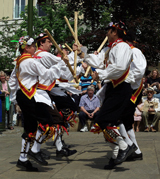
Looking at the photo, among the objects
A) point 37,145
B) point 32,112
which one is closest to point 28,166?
point 37,145

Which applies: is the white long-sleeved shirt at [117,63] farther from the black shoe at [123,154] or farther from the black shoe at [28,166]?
the black shoe at [28,166]

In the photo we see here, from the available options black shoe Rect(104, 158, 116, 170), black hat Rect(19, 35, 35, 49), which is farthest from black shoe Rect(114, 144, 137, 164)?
black hat Rect(19, 35, 35, 49)

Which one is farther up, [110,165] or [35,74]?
[35,74]

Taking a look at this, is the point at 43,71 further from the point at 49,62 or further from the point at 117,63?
the point at 117,63

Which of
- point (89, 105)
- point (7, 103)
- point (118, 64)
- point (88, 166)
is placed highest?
point (118, 64)

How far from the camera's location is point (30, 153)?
511 cm

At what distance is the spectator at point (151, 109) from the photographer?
9969 millimetres

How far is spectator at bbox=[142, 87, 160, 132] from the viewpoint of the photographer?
997 centimetres

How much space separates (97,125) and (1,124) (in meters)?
6.04

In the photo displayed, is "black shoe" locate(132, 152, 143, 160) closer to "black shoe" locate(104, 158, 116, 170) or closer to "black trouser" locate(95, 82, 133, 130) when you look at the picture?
"black shoe" locate(104, 158, 116, 170)

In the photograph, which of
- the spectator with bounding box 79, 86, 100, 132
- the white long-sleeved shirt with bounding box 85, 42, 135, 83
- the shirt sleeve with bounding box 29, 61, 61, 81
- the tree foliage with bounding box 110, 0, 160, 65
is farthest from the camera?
the tree foliage with bounding box 110, 0, 160, 65

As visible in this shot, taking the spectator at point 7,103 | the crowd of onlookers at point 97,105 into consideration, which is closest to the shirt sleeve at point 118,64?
the crowd of onlookers at point 97,105

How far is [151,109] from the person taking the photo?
1016 centimetres

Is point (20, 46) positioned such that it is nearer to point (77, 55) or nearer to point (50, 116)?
point (50, 116)
